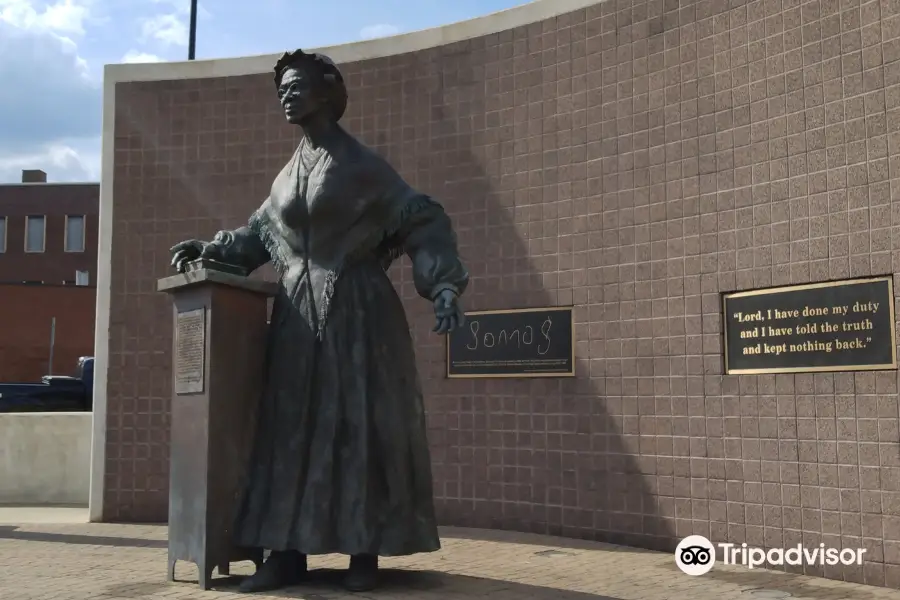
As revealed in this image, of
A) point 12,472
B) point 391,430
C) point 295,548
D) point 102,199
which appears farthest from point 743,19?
point 12,472

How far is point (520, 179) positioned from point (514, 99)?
695 millimetres

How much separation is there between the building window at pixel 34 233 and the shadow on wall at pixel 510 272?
38.3 metres

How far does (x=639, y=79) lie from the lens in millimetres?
7660

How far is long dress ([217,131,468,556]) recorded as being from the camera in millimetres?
4910

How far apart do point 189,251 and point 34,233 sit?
137 ft

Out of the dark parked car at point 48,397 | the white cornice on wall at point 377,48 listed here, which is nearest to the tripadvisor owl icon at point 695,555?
the white cornice on wall at point 377,48

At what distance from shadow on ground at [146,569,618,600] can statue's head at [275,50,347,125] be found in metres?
2.39

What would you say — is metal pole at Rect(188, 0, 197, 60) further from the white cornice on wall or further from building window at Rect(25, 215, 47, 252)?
building window at Rect(25, 215, 47, 252)

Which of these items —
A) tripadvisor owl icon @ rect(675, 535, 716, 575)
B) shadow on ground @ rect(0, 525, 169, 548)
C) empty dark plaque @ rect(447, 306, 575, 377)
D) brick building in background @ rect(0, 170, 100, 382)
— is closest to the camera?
tripadvisor owl icon @ rect(675, 535, 716, 575)

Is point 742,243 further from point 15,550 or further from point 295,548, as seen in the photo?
point 15,550

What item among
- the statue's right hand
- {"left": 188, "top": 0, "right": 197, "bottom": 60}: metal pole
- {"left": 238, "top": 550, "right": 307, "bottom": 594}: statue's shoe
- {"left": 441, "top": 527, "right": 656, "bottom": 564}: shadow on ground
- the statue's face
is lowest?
{"left": 441, "top": 527, "right": 656, "bottom": 564}: shadow on ground

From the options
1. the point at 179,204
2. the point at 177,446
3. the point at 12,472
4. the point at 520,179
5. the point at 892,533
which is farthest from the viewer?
the point at 12,472

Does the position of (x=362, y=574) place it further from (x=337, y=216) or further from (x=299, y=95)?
(x=299, y=95)

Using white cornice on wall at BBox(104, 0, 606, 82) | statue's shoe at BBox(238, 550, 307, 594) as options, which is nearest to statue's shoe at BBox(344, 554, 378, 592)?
statue's shoe at BBox(238, 550, 307, 594)
